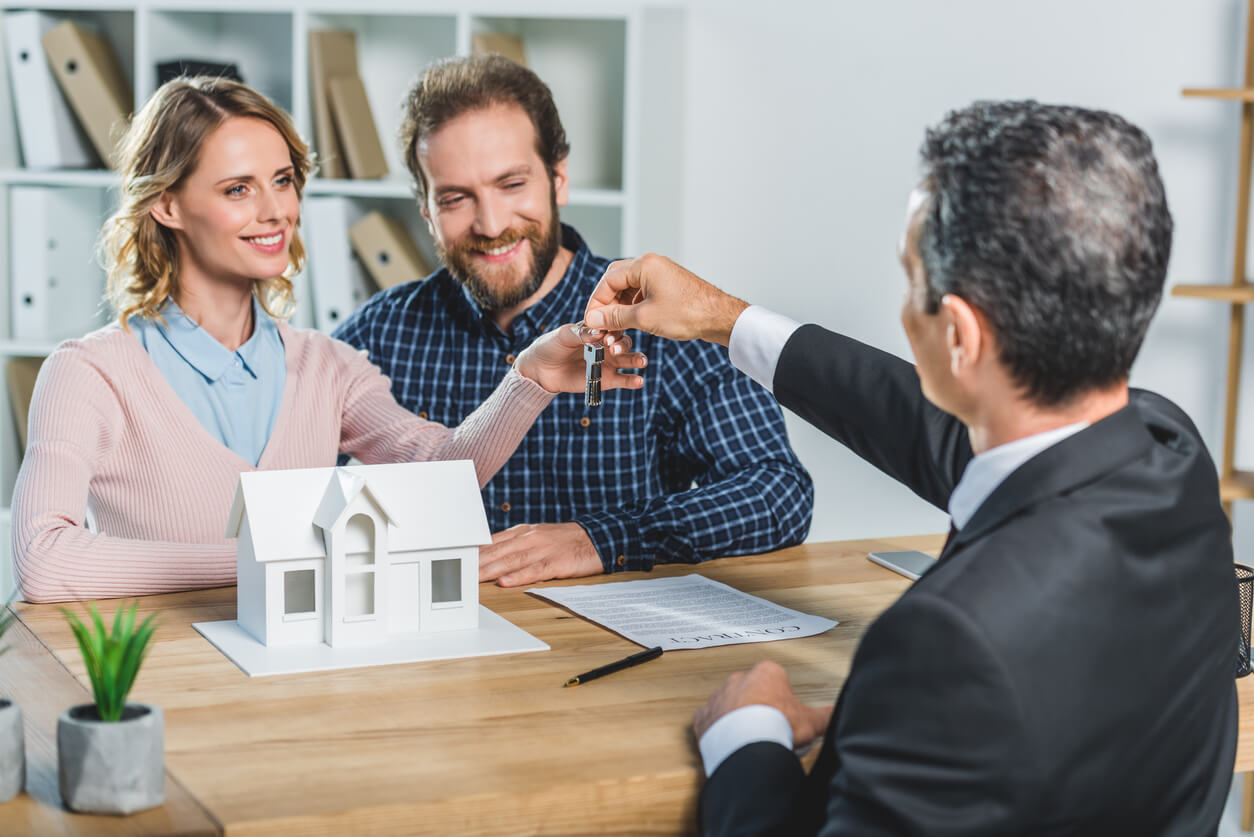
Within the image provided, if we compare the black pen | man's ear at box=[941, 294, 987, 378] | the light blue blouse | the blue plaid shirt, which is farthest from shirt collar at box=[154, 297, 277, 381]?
man's ear at box=[941, 294, 987, 378]

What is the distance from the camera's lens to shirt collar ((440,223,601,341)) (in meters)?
2.32

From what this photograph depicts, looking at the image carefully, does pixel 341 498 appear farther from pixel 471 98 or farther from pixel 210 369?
pixel 471 98

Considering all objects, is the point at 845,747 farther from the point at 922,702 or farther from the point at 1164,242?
the point at 1164,242

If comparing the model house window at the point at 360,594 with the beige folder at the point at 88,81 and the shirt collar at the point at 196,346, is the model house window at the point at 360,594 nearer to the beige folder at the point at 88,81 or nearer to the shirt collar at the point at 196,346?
the shirt collar at the point at 196,346

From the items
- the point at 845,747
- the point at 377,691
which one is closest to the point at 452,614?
the point at 377,691

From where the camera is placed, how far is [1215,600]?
1.03 metres

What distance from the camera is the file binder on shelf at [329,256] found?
3160 mm

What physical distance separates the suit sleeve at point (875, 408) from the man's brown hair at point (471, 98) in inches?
36.9

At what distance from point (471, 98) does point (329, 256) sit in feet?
3.41

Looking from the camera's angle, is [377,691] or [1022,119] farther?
[377,691]

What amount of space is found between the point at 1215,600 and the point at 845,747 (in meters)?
0.34

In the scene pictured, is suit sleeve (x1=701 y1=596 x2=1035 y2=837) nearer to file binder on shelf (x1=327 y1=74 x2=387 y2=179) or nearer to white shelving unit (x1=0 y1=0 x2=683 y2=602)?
white shelving unit (x1=0 y1=0 x2=683 y2=602)

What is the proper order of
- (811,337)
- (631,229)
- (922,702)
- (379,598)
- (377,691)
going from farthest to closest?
(631,229)
(811,337)
(379,598)
(377,691)
(922,702)

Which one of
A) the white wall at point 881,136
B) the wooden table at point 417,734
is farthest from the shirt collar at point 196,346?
the white wall at point 881,136
